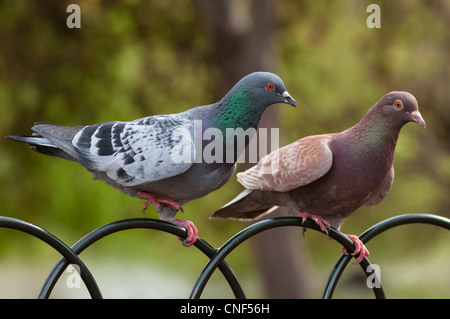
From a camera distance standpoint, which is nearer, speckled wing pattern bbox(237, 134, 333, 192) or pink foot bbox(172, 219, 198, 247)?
pink foot bbox(172, 219, 198, 247)

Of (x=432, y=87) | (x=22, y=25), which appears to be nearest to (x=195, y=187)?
(x=22, y=25)

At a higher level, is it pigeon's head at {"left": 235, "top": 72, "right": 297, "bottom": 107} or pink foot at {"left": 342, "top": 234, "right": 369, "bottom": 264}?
pigeon's head at {"left": 235, "top": 72, "right": 297, "bottom": 107}

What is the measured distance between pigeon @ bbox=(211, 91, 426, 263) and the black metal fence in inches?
5.4

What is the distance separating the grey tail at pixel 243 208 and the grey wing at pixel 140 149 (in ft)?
1.62

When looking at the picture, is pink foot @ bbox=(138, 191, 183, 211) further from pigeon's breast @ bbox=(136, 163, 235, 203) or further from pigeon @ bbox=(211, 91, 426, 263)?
pigeon @ bbox=(211, 91, 426, 263)

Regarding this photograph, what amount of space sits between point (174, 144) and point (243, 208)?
0.63 meters

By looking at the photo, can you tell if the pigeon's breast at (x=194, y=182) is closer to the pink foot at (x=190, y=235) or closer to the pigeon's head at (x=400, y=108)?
the pink foot at (x=190, y=235)

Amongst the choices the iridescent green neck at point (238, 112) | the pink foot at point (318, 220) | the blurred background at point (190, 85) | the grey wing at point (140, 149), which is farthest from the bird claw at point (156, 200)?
the blurred background at point (190, 85)

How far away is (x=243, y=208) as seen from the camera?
279 centimetres

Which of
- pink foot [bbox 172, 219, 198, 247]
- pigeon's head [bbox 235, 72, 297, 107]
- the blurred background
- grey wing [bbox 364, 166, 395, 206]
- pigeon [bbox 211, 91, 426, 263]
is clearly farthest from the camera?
the blurred background

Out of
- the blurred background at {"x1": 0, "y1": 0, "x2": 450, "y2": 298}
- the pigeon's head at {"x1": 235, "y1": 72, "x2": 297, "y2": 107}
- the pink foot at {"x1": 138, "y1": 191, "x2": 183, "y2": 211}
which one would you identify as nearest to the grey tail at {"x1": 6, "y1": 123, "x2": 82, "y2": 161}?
the pink foot at {"x1": 138, "y1": 191, "x2": 183, "y2": 211}

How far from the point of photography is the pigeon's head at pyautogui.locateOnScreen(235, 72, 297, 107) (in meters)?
2.32

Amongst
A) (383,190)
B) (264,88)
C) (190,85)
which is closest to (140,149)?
(264,88)
